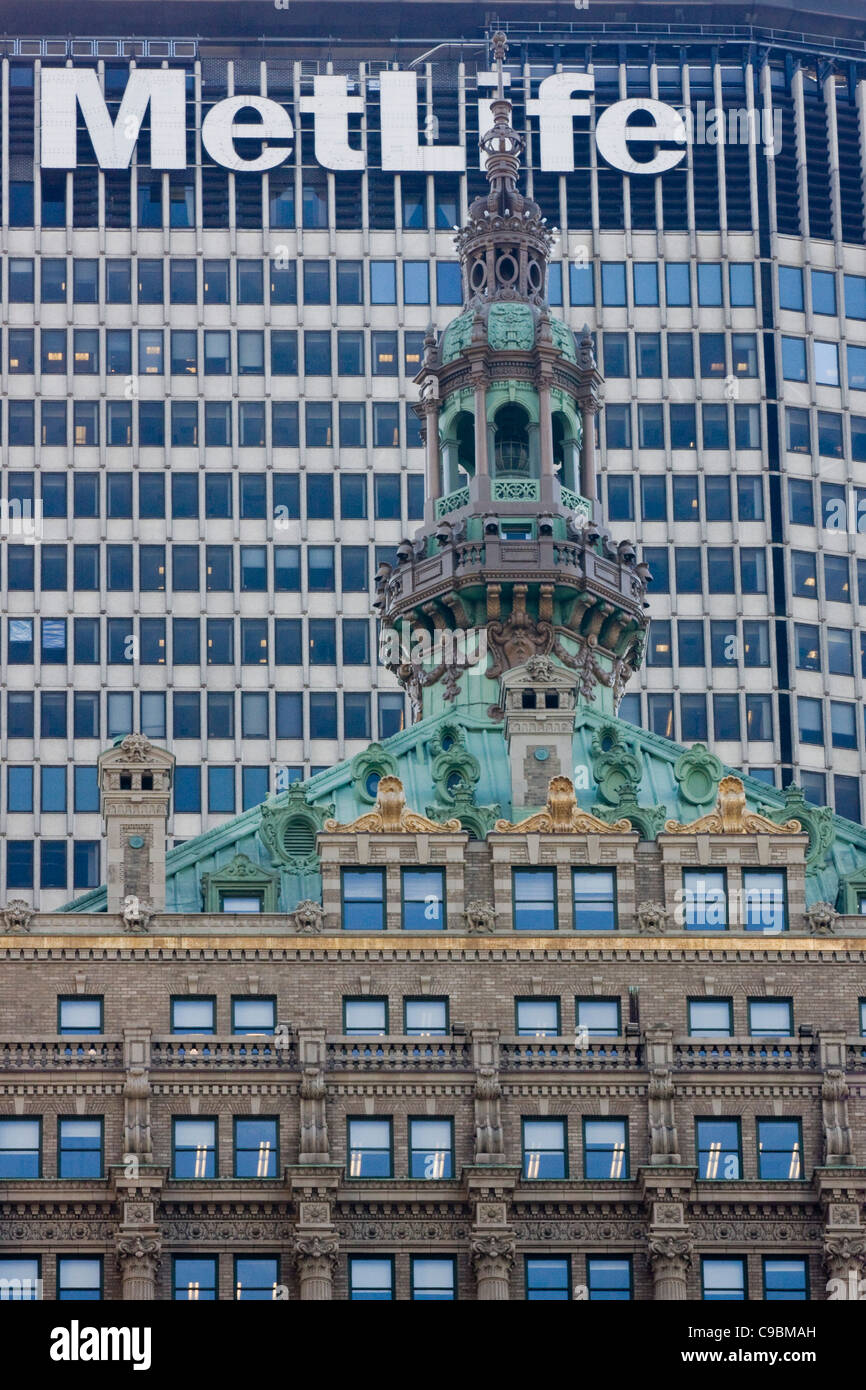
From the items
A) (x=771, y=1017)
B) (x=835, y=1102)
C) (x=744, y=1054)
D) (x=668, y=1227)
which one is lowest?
(x=668, y=1227)

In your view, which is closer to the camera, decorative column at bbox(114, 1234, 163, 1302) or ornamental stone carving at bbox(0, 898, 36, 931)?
decorative column at bbox(114, 1234, 163, 1302)

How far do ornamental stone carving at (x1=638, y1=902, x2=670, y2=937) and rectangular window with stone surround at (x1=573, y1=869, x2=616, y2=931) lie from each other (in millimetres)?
1150

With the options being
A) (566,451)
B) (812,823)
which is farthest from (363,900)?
(566,451)

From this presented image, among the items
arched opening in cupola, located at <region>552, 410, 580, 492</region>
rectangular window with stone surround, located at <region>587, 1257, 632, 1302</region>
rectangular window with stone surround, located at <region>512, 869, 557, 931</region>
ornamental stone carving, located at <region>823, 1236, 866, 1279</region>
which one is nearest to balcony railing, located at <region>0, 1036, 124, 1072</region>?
rectangular window with stone surround, located at <region>512, 869, 557, 931</region>

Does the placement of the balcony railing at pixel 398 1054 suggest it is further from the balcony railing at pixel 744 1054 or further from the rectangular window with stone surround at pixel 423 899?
the balcony railing at pixel 744 1054

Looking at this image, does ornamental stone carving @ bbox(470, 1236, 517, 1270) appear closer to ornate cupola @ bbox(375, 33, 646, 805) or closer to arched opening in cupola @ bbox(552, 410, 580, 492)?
ornate cupola @ bbox(375, 33, 646, 805)

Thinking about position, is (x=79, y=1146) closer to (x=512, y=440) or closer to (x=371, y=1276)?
(x=371, y=1276)

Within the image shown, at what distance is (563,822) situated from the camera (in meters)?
123

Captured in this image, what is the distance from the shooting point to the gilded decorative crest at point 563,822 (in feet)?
403

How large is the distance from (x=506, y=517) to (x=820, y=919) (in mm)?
26750

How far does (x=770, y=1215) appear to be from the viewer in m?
118

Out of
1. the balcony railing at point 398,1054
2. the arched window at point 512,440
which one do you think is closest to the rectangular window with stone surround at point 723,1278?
the balcony railing at point 398,1054

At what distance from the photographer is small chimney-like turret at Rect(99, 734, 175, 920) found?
4843 inches
